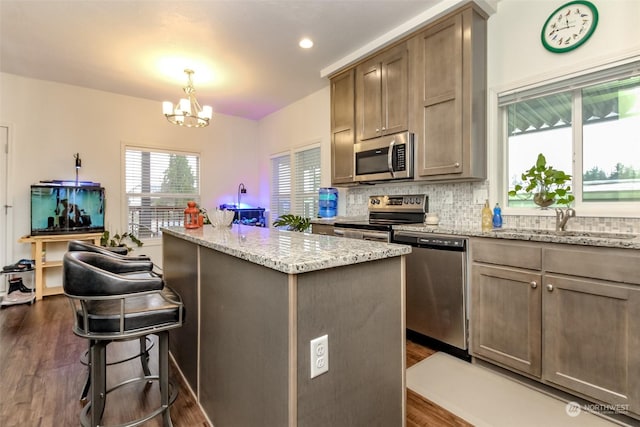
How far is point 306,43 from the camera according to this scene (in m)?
3.17

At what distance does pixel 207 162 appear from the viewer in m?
5.40

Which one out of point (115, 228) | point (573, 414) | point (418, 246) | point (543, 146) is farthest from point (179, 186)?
point (573, 414)

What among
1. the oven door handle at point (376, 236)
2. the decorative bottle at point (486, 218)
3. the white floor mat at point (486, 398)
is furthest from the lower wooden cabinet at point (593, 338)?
the oven door handle at point (376, 236)

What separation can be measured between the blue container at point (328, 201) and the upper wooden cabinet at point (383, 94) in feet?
3.13

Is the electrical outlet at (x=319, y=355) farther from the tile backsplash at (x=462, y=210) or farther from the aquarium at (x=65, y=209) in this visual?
the aquarium at (x=65, y=209)

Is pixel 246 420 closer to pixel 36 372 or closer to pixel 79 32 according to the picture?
pixel 36 372

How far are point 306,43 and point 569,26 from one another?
86.4 inches

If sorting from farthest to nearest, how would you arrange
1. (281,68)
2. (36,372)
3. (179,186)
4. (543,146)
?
(179,186), (281,68), (543,146), (36,372)

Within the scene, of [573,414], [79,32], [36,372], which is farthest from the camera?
[79,32]

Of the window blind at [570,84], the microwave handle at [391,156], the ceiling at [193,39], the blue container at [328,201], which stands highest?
the ceiling at [193,39]

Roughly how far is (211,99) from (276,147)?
1.29 metres

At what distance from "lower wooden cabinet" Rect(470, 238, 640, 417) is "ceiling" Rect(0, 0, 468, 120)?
6.82 ft

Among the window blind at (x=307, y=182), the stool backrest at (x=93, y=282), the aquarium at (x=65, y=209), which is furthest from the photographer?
the window blind at (x=307, y=182)

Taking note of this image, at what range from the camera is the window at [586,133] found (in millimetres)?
2043
